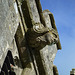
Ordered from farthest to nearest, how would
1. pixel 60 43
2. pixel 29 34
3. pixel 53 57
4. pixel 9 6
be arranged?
pixel 60 43, pixel 53 57, pixel 29 34, pixel 9 6

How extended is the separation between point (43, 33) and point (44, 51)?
1.14m

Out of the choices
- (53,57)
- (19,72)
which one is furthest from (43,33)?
(53,57)

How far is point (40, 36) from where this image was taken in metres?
6.00

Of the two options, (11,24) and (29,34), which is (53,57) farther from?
(11,24)

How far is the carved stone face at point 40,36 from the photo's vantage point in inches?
233

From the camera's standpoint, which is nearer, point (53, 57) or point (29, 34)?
point (29, 34)

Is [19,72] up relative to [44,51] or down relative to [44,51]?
down

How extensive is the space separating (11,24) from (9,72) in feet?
5.52

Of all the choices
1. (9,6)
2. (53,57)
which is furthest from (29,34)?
(53,57)

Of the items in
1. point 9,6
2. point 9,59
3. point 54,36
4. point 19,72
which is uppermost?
point 9,6

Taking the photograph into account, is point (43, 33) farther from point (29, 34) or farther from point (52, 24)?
point (52, 24)

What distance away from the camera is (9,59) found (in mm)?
5758

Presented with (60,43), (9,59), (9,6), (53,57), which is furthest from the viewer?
(60,43)

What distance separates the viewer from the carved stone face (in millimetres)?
5914
